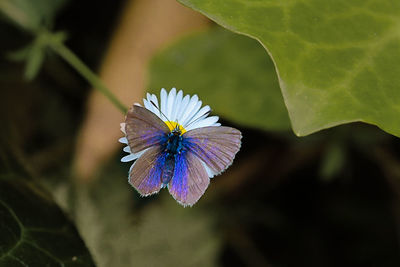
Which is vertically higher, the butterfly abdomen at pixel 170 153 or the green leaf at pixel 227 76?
the green leaf at pixel 227 76

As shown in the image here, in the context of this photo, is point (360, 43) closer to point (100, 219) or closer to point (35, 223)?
point (35, 223)

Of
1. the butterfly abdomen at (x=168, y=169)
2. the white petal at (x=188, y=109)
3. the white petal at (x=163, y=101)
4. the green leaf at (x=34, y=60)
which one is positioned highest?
the green leaf at (x=34, y=60)

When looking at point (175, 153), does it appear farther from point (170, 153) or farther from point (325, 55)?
→ point (325, 55)

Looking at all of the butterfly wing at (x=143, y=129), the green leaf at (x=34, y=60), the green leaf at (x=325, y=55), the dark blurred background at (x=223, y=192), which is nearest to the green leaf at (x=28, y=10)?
the dark blurred background at (x=223, y=192)

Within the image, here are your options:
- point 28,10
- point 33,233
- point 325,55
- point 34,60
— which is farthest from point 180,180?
point 28,10

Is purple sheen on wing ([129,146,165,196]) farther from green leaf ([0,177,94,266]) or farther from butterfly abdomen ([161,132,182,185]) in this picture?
green leaf ([0,177,94,266])

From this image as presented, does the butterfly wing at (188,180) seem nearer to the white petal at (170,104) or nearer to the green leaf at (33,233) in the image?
the white petal at (170,104)
